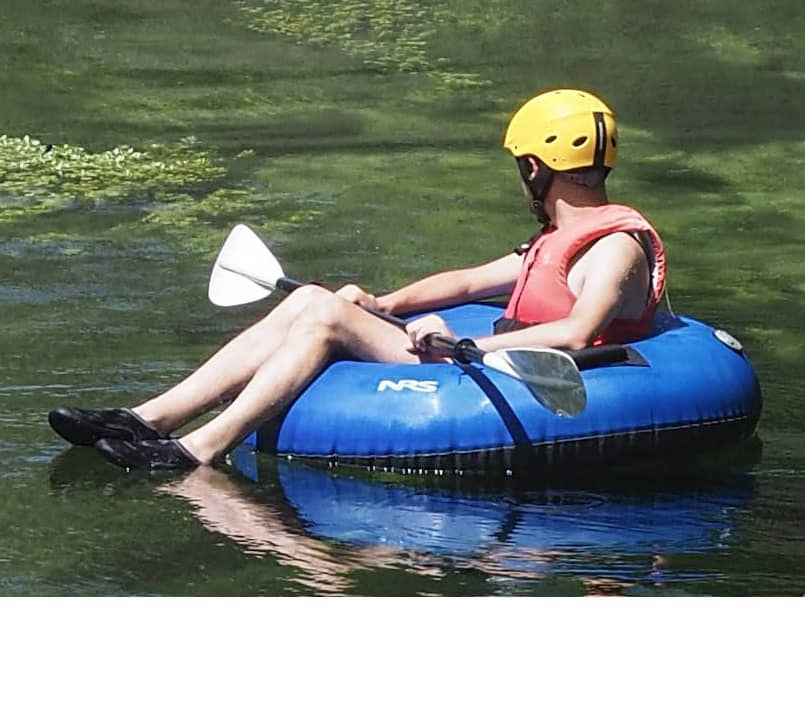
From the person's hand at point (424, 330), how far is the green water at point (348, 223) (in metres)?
0.40

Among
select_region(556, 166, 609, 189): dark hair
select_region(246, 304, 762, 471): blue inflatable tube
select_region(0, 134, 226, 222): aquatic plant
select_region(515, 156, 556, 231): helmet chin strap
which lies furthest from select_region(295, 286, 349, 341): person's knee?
select_region(0, 134, 226, 222): aquatic plant

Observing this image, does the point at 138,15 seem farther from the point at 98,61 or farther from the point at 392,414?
the point at 392,414

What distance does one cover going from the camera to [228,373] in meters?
5.45

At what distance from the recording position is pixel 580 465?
208 inches

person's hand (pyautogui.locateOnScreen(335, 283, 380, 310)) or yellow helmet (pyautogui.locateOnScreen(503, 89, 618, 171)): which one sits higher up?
yellow helmet (pyautogui.locateOnScreen(503, 89, 618, 171))

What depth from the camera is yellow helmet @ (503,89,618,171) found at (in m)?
5.37

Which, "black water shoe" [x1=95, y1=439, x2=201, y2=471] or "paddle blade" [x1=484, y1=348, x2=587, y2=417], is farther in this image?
"black water shoe" [x1=95, y1=439, x2=201, y2=471]

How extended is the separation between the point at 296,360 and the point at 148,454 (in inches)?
19.5

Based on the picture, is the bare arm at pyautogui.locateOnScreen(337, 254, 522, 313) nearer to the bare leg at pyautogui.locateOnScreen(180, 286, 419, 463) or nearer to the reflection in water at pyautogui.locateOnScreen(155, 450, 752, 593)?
the bare leg at pyautogui.locateOnScreen(180, 286, 419, 463)

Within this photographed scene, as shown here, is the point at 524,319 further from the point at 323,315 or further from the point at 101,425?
the point at 101,425

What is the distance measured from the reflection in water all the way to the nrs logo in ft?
0.86

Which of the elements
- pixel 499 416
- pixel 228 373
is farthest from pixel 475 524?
pixel 228 373

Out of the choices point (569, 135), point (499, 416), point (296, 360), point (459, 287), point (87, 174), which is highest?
point (569, 135)

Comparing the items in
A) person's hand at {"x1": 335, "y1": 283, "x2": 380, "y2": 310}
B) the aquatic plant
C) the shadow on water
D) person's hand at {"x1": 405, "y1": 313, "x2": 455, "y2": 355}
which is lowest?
the shadow on water
